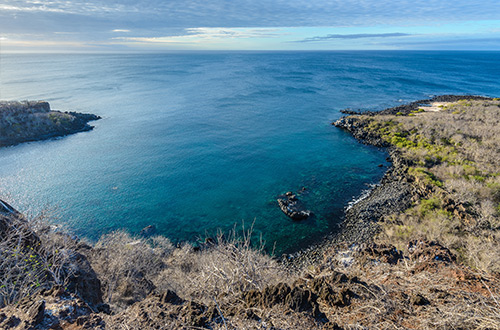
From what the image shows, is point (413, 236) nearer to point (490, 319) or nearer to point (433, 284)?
point (433, 284)

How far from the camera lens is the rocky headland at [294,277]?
8039mm

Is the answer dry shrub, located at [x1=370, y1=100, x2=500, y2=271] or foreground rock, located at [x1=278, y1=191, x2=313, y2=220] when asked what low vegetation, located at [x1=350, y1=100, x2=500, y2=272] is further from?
foreground rock, located at [x1=278, y1=191, x2=313, y2=220]

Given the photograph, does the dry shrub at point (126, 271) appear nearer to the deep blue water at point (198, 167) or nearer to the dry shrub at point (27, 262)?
the dry shrub at point (27, 262)

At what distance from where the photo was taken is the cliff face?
1979 inches

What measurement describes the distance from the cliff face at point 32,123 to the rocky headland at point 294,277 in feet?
139

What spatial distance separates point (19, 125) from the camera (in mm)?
51875

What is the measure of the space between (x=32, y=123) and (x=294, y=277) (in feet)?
214

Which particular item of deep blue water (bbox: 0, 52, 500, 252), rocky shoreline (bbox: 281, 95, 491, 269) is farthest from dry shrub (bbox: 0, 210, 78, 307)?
rocky shoreline (bbox: 281, 95, 491, 269)

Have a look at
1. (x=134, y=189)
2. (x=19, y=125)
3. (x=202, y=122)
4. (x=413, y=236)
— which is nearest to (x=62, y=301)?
(x=413, y=236)

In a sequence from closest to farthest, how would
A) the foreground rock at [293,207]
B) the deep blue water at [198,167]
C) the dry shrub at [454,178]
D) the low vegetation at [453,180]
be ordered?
1. the low vegetation at [453,180]
2. the dry shrub at [454,178]
3. the foreground rock at [293,207]
4. the deep blue water at [198,167]

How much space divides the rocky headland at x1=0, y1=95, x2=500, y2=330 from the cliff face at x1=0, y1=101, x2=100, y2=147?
139 feet

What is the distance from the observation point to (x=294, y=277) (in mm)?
14273

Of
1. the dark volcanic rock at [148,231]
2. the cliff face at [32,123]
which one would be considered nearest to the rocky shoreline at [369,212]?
the dark volcanic rock at [148,231]

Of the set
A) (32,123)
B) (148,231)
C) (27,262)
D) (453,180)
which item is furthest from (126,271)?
(32,123)
